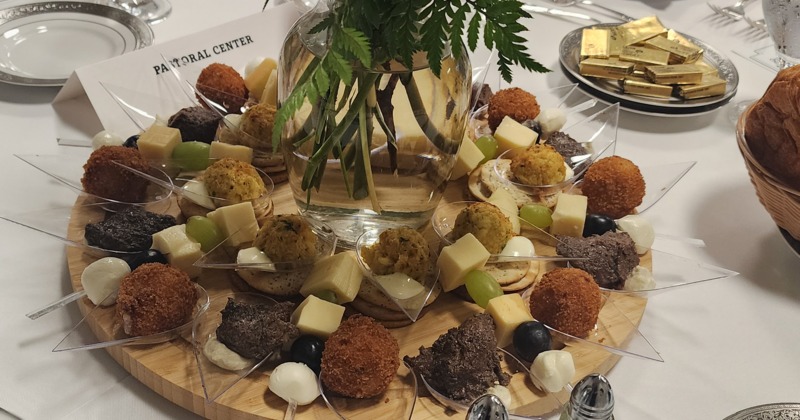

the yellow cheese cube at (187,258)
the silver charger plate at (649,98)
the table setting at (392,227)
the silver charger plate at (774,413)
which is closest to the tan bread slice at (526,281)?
the table setting at (392,227)

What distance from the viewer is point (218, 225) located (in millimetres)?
1200

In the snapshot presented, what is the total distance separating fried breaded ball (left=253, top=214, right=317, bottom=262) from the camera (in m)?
1.12

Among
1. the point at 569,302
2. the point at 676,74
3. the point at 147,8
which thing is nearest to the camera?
the point at 569,302

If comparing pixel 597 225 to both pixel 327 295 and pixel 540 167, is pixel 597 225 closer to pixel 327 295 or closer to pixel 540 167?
pixel 540 167

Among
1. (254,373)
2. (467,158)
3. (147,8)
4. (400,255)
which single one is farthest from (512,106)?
(147,8)

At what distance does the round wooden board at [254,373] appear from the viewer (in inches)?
38.1

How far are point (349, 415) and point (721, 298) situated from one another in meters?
0.65

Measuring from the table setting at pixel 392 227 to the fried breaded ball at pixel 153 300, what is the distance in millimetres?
16

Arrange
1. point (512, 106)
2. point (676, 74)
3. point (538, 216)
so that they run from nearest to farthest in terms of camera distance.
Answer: point (538, 216), point (512, 106), point (676, 74)

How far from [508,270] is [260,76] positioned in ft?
2.10

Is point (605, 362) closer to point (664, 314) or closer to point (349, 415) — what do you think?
point (664, 314)

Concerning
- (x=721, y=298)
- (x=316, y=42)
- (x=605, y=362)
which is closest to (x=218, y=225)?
(x=316, y=42)

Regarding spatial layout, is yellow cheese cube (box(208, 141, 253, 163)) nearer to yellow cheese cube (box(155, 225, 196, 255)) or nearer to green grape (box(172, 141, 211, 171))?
green grape (box(172, 141, 211, 171))

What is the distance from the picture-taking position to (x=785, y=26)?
156 cm
